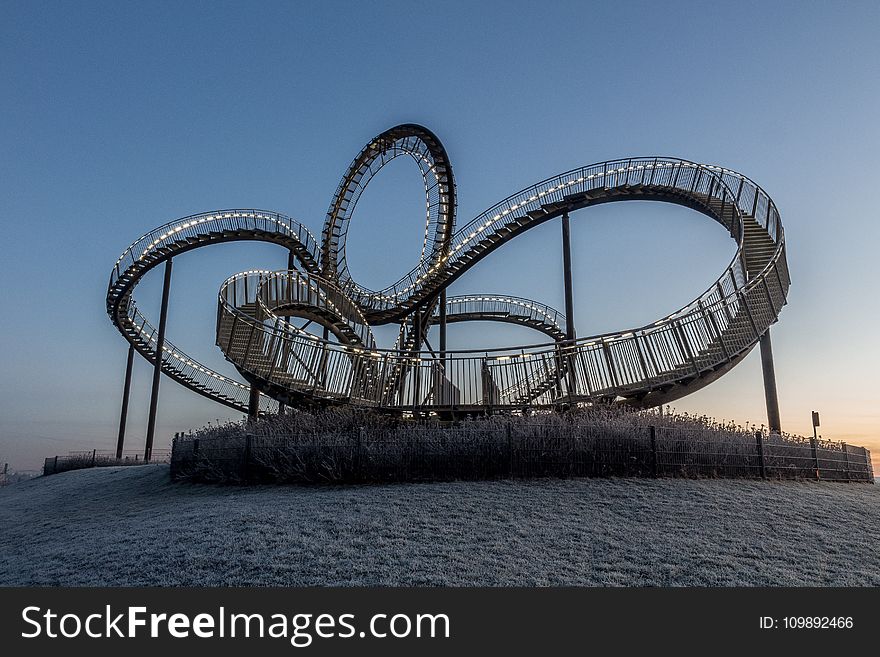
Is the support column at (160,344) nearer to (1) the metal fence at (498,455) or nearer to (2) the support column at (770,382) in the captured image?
(1) the metal fence at (498,455)

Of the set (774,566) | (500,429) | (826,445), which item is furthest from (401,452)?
(826,445)

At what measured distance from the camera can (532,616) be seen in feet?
17.6

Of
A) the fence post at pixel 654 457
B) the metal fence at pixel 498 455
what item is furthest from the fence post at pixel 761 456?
the fence post at pixel 654 457

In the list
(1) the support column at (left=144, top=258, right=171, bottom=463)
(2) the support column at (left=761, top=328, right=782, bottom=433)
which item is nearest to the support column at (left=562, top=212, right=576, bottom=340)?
(2) the support column at (left=761, top=328, right=782, bottom=433)

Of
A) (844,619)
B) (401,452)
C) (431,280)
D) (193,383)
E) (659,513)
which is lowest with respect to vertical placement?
(844,619)

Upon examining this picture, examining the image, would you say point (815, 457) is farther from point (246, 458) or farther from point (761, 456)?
point (246, 458)

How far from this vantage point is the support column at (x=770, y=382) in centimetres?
1725

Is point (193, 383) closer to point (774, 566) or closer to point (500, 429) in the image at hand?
point (500, 429)

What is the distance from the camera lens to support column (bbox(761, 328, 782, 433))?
17.2 metres

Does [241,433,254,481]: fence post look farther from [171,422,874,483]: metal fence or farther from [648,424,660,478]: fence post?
[648,424,660,478]: fence post

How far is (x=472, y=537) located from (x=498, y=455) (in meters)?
3.89

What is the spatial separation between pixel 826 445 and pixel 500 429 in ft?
30.4

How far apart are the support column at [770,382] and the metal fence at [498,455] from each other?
13.6 ft

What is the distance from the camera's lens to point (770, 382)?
17.4m
